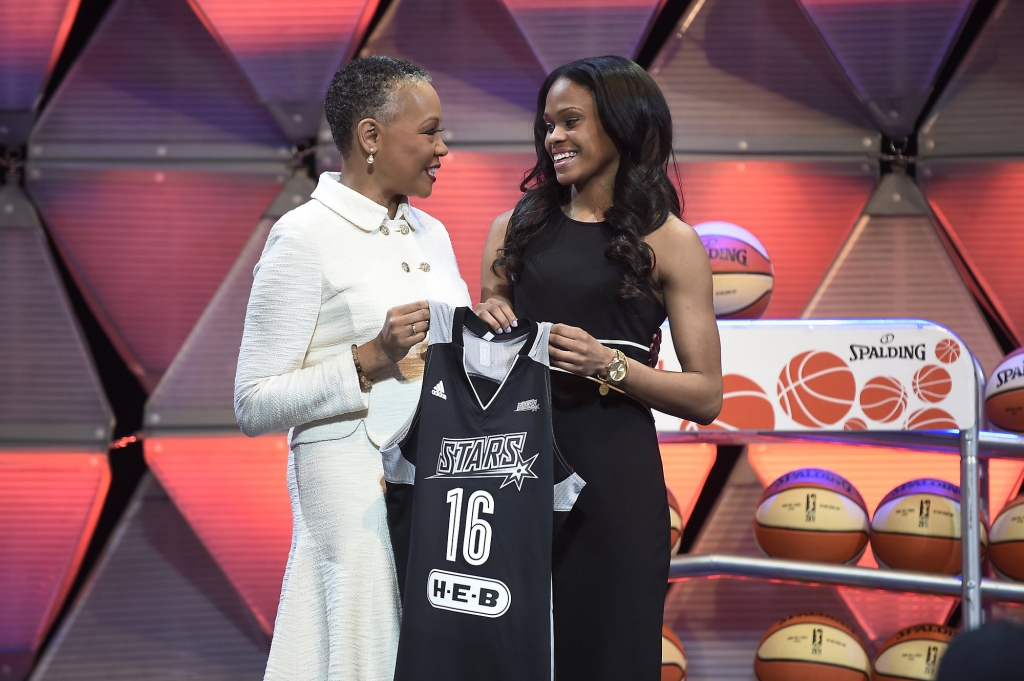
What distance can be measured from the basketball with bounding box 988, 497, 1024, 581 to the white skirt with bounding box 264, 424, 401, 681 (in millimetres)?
2021

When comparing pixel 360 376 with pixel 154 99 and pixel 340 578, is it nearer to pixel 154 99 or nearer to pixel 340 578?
pixel 340 578

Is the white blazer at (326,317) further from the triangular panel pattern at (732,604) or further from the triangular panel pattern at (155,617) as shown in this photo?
the triangular panel pattern at (155,617)

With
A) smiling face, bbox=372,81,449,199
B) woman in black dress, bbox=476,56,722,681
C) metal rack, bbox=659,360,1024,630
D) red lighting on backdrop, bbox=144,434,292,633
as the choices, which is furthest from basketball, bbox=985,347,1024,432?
red lighting on backdrop, bbox=144,434,292,633

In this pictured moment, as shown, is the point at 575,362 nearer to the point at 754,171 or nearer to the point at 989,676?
the point at 989,676

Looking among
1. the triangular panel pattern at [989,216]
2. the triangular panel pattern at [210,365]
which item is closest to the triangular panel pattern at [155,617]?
the triangular panel pattern at [210,365]

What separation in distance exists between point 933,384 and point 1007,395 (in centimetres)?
29

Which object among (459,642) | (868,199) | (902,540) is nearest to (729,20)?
(868,199)

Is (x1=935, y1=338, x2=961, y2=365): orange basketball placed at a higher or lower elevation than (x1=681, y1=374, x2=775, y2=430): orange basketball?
higher

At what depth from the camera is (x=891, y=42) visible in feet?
13.2

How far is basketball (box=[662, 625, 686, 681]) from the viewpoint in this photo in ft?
10.4

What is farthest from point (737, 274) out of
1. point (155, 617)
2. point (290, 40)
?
point (155, 617)

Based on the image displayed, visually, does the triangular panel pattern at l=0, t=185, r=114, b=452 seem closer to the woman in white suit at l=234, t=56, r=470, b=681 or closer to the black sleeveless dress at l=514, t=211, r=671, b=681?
the woman in white suit at l=234, t=56, r=470, b=681

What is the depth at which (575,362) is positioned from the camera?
1915 millimetres

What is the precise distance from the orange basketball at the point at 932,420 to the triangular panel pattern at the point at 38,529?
2.94m
